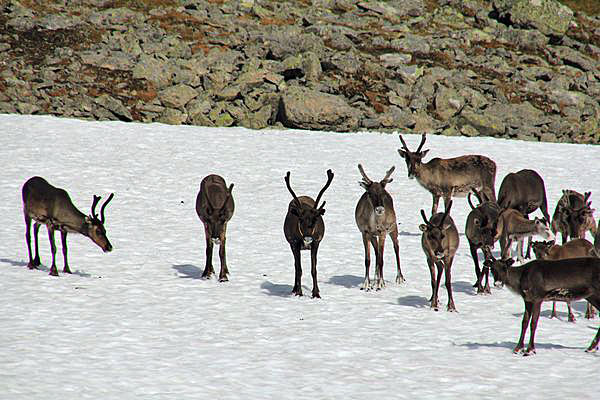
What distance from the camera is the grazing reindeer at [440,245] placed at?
13.7 m

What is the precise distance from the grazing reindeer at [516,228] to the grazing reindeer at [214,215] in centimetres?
631

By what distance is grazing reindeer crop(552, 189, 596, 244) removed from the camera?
17266mm

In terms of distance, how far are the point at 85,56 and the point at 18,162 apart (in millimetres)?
16845

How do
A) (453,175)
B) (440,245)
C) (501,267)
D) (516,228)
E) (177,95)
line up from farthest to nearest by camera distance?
(177,95) → (453,175) → (516,228) → (440,245) → (501,267)

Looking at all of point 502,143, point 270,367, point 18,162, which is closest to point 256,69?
point 502,143

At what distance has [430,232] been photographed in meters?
13.7

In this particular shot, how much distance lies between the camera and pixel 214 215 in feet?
52.0

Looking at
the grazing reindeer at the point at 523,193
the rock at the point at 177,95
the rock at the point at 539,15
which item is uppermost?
the rock at the point at 539,15

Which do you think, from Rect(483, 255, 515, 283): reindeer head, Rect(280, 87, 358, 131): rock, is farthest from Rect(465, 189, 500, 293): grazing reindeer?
Rect(280, 87, 358, 131): rock

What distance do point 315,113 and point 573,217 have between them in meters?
21.6

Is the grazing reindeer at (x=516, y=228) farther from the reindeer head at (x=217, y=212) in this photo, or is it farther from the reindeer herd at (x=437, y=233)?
the reindeer head at (x=217, y=212)

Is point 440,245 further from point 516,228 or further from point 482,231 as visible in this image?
point 516,228

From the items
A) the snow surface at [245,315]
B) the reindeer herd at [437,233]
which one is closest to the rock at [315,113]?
the snow surface at [245,315]

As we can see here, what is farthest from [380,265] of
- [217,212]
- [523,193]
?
[523,193]
